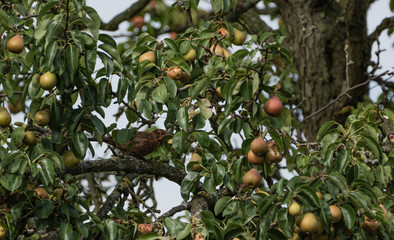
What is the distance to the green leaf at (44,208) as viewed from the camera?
114 inches

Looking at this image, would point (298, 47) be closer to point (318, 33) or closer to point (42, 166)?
point (318, 33)

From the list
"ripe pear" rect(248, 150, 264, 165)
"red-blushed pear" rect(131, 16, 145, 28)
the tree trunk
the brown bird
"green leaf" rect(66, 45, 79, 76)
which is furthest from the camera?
"red-blushed pear" rect(131, 16, 145, 28)

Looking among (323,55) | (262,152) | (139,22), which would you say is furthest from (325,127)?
(139,22)

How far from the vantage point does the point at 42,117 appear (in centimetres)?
288

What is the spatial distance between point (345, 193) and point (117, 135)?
4.05 ft

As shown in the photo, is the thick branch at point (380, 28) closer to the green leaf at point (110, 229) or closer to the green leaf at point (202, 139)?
the green leaf at point (202, 139)

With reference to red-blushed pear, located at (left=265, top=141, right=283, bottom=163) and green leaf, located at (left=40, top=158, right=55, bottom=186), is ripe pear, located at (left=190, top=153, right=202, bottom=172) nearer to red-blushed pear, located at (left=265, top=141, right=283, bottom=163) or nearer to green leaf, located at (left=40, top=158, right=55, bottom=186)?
red-blushed pear, located at (left=265, top=141, right=283, bottom=163)

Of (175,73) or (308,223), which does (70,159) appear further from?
(308,223)

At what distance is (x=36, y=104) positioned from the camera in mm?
2973

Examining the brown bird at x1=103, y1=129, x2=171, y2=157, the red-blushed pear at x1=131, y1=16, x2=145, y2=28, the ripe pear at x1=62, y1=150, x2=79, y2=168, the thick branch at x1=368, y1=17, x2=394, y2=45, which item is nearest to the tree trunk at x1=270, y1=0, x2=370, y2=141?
the thick branch at x1=368, y1=17, x2=394, y2=45

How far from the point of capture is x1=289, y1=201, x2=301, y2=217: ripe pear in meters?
2.48

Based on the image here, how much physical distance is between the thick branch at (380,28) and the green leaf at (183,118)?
286 cm

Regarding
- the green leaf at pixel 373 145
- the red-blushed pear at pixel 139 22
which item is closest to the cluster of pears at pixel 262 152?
the green leaf at pixel 373 145

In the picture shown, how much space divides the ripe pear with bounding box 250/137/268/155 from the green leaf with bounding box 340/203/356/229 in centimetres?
46
